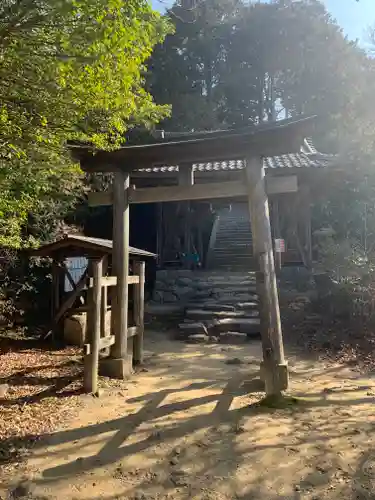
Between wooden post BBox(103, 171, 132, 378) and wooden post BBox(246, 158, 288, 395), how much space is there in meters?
1.85

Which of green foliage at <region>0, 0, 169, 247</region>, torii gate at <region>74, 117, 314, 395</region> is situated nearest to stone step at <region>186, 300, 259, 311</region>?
torii gate at <region>74, 117, 314, 395</region>

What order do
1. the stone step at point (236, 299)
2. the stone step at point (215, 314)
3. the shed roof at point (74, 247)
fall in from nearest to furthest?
1. the shed roof at point (74, 247)
2. the stone step at point (215, 314)
3. the stone step at point (236, 299)

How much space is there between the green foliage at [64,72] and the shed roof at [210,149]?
39cm

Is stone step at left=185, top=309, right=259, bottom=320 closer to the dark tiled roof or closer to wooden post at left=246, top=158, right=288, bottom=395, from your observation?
the dark tiled roof

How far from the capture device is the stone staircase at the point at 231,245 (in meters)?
14.4

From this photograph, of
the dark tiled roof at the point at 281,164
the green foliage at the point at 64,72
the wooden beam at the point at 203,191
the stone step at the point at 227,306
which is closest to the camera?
the green foliage at the point at 64,72

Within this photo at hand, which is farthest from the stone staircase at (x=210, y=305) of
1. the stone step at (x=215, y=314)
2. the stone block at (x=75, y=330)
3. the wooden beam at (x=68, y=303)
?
the wooden beam at (x=68, y=303)

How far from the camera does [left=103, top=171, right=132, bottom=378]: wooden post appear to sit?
559 cm

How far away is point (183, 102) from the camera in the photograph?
18.8 m

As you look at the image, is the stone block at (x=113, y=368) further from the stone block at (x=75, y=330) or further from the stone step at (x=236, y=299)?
the stone step at (x=236, y=299)

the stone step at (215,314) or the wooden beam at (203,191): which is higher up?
the wooden beam at (203,191)

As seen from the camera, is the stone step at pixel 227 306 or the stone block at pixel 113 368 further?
the stone step at pixel 227 306

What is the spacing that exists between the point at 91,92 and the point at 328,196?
9932 millimetres

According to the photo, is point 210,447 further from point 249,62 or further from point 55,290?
point 249,62
